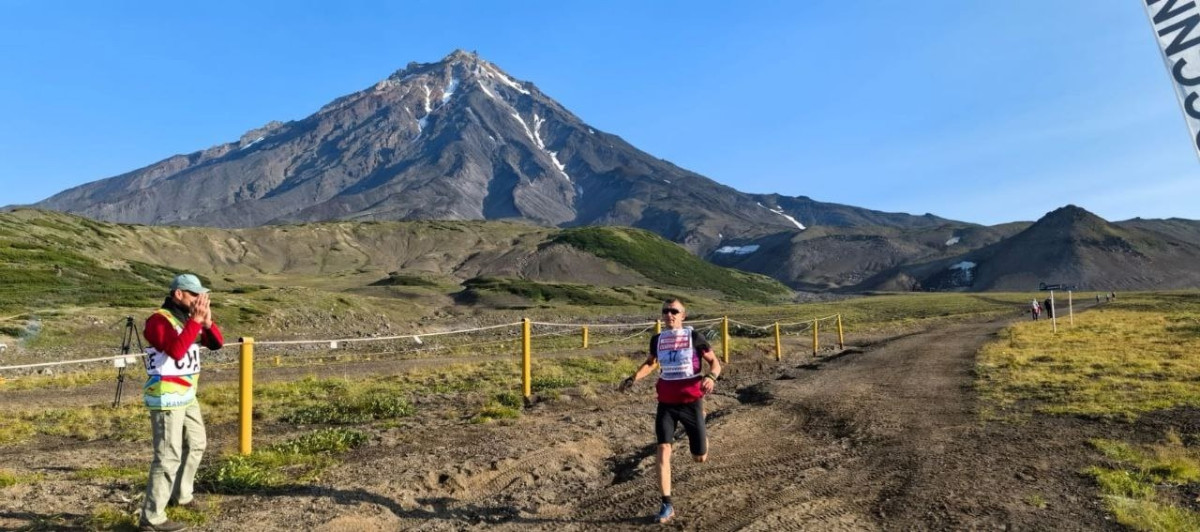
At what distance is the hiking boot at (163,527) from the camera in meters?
5.19

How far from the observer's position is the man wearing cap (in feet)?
17.0

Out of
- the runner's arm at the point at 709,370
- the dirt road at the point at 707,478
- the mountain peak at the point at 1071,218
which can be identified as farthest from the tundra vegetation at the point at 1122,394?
the mountain peak at the point at 1071,218

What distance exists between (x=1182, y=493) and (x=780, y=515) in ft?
13.6

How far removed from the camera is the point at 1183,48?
3.64m

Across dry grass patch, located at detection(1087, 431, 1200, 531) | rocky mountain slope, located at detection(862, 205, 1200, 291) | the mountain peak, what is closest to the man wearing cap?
dry grass patch, located at detection(1087, 431, 1200, 531)

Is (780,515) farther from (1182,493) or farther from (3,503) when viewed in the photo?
(3,503)

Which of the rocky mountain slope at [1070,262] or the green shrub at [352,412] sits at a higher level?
the rocky mountain slope at [1070,262]

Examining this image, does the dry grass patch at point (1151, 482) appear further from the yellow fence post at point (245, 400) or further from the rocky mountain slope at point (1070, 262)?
the rocky mountain slope at point (1070, 262)

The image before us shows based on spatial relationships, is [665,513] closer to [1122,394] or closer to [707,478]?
[707,478]

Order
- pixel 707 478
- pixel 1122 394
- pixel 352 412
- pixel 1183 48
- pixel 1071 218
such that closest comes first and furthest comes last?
pixel 1183 48 → pixel 707 478 → pixel 352 412 → pixel 1122 394 → pixel 1071 218

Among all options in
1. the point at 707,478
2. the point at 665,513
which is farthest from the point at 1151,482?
the point at 665,513

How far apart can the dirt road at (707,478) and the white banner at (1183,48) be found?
3646 millimetres

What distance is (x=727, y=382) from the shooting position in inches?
670

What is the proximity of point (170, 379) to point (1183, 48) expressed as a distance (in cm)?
727
